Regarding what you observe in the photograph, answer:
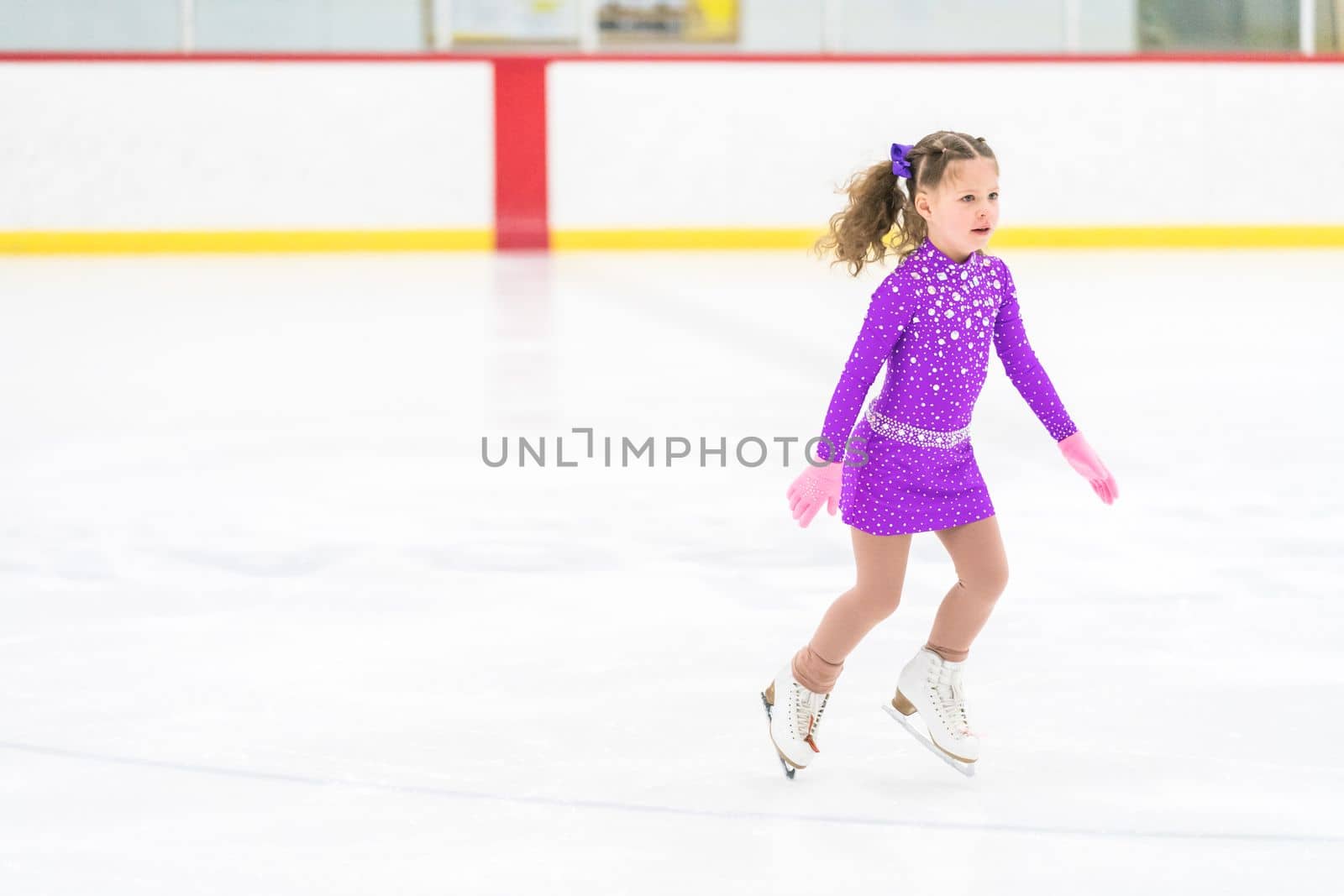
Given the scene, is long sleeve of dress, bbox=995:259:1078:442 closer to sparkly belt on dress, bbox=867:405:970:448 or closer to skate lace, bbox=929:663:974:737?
sparkly belt on dress, bbox=867:405:970:448

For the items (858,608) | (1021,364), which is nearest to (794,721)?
(858,608)

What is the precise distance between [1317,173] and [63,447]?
26.5 feet

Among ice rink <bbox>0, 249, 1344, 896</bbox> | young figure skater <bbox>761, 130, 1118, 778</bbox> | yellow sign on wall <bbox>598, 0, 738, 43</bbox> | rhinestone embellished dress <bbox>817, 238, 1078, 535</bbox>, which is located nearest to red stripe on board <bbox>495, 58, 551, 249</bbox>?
yellow sign on wall <bbox>598, 0, 738, 43</bbox>

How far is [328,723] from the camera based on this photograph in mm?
2188

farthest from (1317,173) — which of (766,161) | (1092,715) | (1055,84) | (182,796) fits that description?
(182,796)

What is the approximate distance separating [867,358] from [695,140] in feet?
27.1

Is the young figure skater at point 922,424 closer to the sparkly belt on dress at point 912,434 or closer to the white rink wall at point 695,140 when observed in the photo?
the sparkly belt on dress at point 912,434

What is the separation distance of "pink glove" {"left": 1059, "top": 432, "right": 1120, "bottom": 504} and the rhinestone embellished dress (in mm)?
156

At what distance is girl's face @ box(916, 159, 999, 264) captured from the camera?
1.88 meters

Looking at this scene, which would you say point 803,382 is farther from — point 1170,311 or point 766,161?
point 766,161

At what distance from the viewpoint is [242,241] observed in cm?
974

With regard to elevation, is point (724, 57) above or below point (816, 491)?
above

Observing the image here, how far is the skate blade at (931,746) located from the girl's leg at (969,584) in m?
0.10

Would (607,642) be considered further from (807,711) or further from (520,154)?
(520,154)
